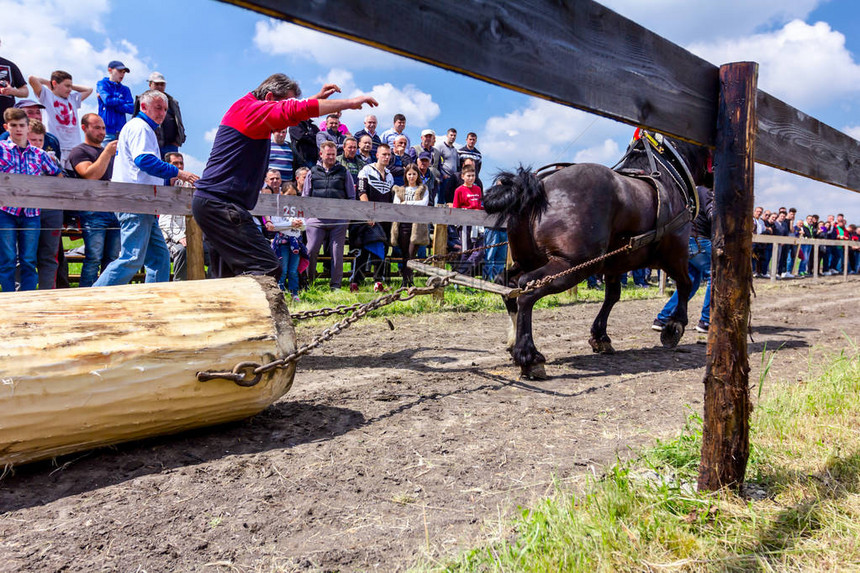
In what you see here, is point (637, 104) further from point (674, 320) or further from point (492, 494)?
point (674, 320)

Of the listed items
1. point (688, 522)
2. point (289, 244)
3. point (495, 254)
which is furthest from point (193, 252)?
point (495, 254)

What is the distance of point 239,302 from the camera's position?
10.2 feet

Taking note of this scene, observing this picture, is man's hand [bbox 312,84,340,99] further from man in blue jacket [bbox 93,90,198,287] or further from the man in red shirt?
man in blue jacket [bbox 93,90,198,287]

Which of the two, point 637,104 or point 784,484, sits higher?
point 637,104

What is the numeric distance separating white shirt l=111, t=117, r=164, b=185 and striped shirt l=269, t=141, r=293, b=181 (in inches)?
119

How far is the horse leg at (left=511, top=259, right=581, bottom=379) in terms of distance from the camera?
4.29m

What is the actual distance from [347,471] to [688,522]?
1.44 meters

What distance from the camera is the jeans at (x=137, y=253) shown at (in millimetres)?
5008

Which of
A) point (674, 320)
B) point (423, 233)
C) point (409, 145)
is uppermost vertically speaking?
point (409, 145)

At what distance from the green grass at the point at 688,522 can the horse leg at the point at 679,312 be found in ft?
10.2

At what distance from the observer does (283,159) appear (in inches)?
348

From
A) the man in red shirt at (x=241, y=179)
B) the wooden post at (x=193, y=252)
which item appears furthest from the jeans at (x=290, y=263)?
the man in red shirt at (x=241, y=179)

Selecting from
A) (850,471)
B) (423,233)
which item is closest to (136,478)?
(850,471)

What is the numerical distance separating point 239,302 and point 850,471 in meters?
3.05
